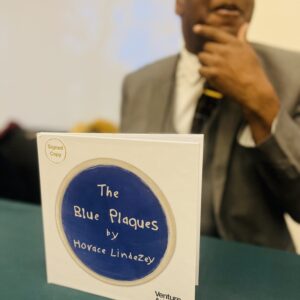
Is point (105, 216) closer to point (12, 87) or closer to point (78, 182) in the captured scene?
point (78, 182)

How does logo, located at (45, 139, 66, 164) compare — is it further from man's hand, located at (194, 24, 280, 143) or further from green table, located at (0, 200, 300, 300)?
man's hand, located at (194, 24, 280, 143)

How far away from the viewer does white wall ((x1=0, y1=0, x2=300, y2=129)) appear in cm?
105

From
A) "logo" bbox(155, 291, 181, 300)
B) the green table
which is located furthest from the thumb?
"logo" bbox(155, 291, 181, 300)

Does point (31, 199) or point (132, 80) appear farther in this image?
point (31, 199)

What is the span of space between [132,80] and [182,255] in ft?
2.12

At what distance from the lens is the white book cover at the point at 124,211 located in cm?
50

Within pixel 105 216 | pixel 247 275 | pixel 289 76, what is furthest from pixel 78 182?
pixel 289 76

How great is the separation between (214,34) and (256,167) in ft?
0.98

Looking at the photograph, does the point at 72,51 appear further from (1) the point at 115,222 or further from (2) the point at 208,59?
(1) the point at 115,222

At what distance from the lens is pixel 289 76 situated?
0.89m

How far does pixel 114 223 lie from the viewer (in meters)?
0.54

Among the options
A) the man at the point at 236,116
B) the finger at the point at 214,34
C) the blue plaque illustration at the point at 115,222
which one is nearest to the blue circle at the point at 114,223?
the blue plaque illustration at the point at 115,222

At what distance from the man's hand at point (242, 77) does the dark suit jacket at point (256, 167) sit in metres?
0.04

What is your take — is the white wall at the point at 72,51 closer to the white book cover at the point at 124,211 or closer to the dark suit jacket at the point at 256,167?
the dark suit jacket at the point at 256,167
